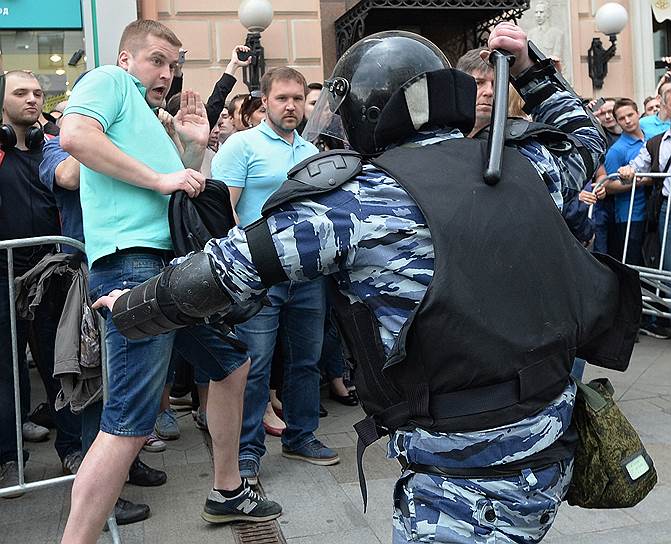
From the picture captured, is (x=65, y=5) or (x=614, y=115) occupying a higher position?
(x=65, y=5)

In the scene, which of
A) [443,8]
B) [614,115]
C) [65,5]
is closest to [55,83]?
[65,5]

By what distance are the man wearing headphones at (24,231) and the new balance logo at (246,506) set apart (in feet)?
2.98

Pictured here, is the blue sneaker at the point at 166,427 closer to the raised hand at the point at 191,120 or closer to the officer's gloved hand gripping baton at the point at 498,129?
the raised hand at the point at 191,120

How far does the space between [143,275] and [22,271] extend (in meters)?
1.39

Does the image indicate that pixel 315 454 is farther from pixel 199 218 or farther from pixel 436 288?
pixel 436 288

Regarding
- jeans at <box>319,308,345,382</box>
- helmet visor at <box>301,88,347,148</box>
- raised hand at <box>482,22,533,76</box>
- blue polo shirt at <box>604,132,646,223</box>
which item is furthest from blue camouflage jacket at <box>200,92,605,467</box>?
blue polo shirt at <box>604,132,646,223</box>

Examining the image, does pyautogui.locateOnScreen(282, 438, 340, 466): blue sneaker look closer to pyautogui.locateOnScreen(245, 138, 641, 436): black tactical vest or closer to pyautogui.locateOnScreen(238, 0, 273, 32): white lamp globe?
pyautogui.locateOnScreen(245, 138, 641, 436): black tactical vest

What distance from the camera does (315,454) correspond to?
408cm

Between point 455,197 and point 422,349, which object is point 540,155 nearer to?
point 455,197

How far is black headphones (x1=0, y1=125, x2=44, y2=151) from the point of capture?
409cm

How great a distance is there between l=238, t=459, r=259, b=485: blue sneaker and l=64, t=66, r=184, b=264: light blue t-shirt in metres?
1.26

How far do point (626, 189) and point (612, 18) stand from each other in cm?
455

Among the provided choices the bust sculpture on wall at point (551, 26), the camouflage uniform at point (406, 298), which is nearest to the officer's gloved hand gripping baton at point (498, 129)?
the camouflage uniform at point (406, 298)

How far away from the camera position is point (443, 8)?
30.5 feet
